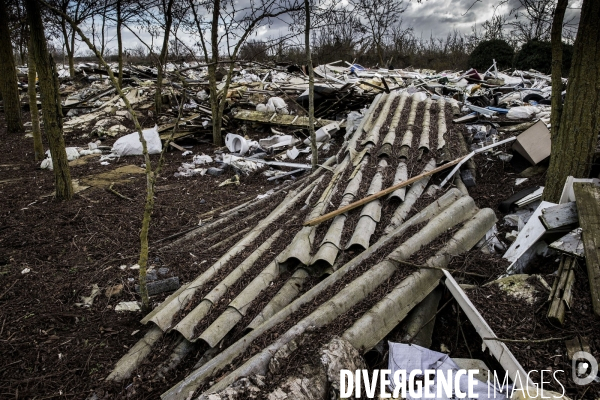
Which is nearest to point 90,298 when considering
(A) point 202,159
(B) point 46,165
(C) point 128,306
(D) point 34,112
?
(C) point 128,306

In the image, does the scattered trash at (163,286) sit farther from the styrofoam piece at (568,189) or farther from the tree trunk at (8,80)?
the tree trunk at (8,80)

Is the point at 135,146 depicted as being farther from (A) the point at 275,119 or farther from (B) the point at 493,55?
(B) the point at 493,55

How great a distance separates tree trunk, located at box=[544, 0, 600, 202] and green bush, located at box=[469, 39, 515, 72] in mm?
15000

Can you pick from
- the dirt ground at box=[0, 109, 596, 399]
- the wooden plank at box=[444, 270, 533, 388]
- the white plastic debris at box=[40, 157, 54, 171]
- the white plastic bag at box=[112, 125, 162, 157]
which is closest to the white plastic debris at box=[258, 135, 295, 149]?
the dirt ground at box=[0, 109, 596, 399]

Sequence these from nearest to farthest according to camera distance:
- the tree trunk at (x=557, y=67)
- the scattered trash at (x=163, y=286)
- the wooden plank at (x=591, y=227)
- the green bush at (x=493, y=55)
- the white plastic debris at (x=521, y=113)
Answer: the wooden plank at (x=591, y=227)
the scattered trash at (x=163, y=286)
the tree trunk at (x=557, y=67)
the white plastic debris at (x=521, y=113)
the green bush at (x=493, y=55)

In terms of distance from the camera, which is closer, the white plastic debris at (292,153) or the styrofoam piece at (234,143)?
the white plastic debris at (292,153)

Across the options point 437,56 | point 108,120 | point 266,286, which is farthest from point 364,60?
point 266,286

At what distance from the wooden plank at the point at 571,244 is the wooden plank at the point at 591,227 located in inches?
2.1

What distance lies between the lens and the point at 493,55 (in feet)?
54.7

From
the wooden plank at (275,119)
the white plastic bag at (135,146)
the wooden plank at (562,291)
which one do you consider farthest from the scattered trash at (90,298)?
the wooden plank at (275,119)

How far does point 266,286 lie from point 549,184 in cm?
306

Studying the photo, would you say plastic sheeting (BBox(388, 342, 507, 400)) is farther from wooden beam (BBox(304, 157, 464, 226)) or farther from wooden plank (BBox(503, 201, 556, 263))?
wooden beam (BBox(304, 157, 464, 226))

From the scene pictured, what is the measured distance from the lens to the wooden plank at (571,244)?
2.70m

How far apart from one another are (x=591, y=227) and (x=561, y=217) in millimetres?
289
